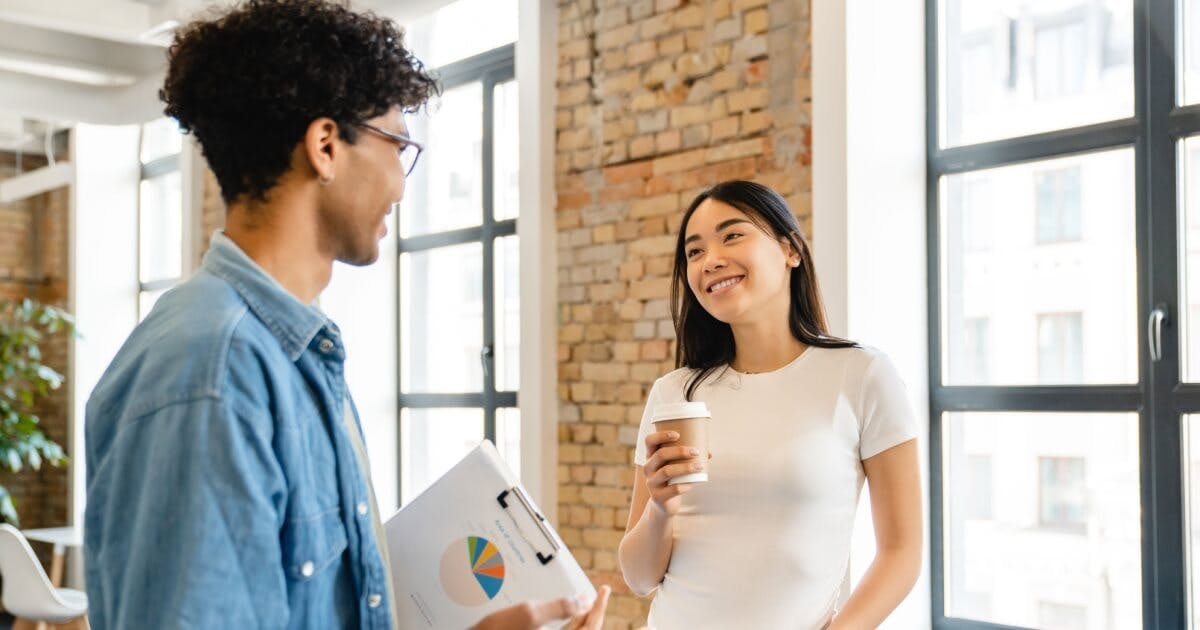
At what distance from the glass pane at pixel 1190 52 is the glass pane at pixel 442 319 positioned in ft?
10.4

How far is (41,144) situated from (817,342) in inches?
334

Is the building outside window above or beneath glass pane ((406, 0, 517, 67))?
beneath

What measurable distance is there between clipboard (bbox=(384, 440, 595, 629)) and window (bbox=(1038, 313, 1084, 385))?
242cm

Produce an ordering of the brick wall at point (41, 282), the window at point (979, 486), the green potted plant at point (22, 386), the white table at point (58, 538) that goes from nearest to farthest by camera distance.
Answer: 1. the window at point (979, 486)
2. the white table at point (58, 538)
3. the green potted plant at point (22, 386)
4. the brick wall at point (41, 282)

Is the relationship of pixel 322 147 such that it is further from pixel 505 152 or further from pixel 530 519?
pixel 505 152

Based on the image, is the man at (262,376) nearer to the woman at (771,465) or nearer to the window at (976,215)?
the woman at (771,465)

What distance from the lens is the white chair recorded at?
5727mm

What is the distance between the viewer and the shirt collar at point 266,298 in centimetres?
123

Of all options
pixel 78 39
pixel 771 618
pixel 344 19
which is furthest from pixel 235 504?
pixel 78 39

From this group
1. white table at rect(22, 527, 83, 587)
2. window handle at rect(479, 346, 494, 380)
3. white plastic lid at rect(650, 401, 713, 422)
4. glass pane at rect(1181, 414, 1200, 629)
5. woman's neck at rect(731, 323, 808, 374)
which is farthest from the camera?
white table at rect(22, 527, 83, 587)

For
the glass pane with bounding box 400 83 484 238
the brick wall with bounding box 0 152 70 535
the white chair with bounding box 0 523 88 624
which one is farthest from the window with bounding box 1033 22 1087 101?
the brick wall with bounding box 0 152 70 535

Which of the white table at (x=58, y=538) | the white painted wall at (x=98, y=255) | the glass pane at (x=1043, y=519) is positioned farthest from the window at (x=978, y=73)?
the white painted wall at (x=98, y=255)

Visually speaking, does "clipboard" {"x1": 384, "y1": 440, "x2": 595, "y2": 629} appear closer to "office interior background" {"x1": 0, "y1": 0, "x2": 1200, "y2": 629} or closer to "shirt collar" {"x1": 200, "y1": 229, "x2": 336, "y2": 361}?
"shirt collar" {"x1": 200, "y1": 229, "x2": 336, "y2": 361}

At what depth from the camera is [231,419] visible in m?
1.11
